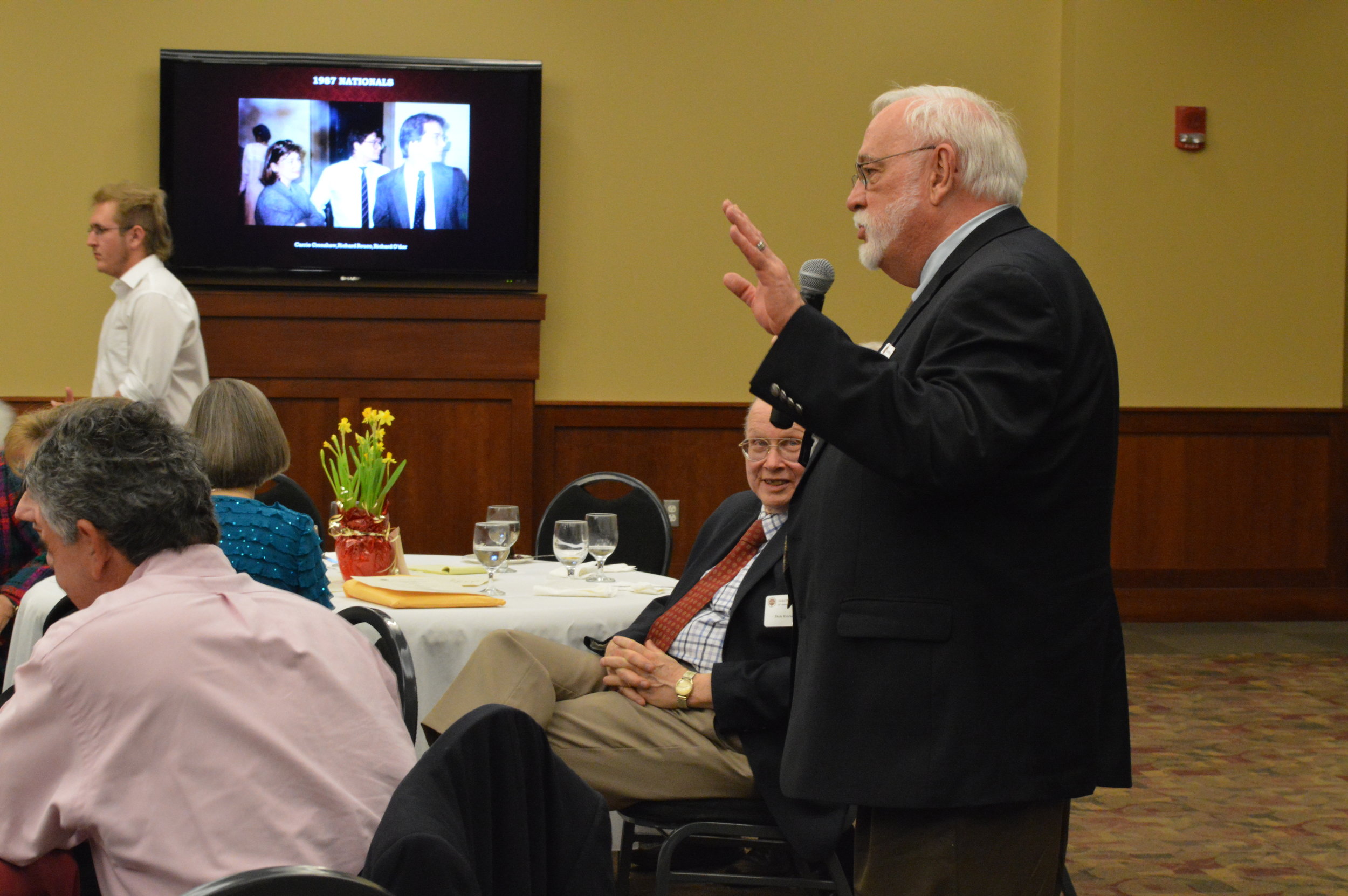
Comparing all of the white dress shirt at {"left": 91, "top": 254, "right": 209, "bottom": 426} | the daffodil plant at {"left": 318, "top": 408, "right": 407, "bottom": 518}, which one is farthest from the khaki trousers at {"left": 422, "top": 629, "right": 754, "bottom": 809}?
the white dress shirt at {"left": 91, "top": 254, "right": 209, "bottom": 426}

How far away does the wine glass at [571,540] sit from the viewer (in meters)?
2.78

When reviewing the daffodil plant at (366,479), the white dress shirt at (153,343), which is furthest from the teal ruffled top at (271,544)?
the white dress shirt at (153,343)

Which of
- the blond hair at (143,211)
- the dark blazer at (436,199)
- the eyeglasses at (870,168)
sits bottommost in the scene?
the eyeglasses at (870,168)

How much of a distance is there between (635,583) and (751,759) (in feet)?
2.81

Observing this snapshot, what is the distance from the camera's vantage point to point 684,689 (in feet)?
7.57

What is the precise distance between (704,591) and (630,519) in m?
1.30

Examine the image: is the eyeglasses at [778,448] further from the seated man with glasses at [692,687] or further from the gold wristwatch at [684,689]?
the gold wristwatch at [684,689]

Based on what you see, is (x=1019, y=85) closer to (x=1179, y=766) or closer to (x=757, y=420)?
(x=1179, y=766)

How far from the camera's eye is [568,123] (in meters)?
5.99

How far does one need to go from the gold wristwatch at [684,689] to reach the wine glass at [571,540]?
0.55 meters

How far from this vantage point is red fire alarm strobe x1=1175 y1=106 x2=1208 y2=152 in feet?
20.3

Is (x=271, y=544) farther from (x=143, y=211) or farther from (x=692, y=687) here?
(x=143, y=211)

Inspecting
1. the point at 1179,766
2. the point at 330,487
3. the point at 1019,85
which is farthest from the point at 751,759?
the point at 1019,85

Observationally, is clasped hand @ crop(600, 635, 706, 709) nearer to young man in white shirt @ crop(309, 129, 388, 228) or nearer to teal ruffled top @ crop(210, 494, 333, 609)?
teal ruffled top @ crop(210, 494, 333, 609)
